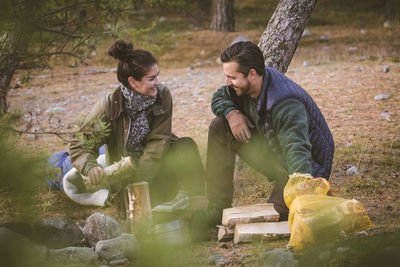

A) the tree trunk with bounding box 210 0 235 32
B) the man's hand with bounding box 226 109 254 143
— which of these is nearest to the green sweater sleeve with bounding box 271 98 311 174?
the man's hand with bounding box 226 109 254 143

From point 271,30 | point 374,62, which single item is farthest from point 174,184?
point 374,62

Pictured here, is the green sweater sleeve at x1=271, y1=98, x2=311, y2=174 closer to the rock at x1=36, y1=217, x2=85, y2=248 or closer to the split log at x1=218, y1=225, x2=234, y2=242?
the split log at x1=218, y1=225, x2=234, y2=242

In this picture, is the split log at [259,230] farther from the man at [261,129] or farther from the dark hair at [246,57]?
the dark hair at [246,57]

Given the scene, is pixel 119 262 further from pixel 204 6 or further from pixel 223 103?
pixel 204 6

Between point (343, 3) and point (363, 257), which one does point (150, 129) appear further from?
point (343, 3)

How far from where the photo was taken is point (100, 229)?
2871 mm

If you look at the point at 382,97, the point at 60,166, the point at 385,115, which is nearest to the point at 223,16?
the point at 382,97

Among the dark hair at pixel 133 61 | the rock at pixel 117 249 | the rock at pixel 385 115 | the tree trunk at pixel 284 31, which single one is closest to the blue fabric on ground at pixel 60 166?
the dark hair at pixel 133 61

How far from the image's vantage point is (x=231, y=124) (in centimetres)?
314

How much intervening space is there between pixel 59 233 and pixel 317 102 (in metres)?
4.62

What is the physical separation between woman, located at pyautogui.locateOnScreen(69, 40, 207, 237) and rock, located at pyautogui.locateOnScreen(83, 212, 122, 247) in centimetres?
37

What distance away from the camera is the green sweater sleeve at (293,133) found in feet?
8.35

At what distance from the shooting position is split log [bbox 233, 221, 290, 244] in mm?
2791

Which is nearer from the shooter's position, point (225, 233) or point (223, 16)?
point (225, 233)
